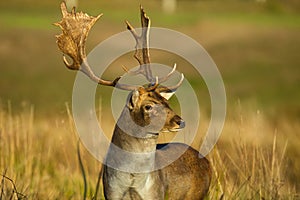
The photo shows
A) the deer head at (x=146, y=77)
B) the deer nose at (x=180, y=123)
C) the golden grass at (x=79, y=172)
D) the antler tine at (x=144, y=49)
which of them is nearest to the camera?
the deer nose at (x=180, y=123)

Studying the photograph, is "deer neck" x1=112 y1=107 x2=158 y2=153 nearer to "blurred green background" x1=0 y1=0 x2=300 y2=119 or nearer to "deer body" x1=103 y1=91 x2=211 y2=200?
"deer body" x1=103 y1=91 x2=211 y2=200

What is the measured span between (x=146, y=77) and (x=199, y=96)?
646 inches

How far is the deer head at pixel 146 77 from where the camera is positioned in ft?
20.0

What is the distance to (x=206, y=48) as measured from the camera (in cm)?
3338

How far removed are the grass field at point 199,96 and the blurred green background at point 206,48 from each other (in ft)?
0.13

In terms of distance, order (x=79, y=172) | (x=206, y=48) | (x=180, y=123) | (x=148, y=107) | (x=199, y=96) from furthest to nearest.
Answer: (x=206, y=48) → (x=199, y=96) → (x=79, y=172) → (x=148, y=107) → (x=180, y=123)

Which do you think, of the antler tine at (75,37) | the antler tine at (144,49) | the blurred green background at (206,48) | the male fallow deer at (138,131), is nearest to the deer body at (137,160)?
the male fallow deer at (138,131)

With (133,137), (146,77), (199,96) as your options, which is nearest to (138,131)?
(133,137)

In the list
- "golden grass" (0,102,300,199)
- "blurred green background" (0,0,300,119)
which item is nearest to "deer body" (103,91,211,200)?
"golden grass" (0,102,300,199)

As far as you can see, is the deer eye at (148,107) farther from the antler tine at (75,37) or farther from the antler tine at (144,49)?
the antler tine at (75,37)

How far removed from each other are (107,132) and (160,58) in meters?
17.1

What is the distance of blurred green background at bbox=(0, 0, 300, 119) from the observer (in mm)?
22156

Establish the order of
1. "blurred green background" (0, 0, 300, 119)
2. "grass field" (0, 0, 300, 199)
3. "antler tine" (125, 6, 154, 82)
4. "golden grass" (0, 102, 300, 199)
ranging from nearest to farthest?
"antler tine" (125, 6, 154, 82), "golden grass" (0, 102, 300, 199), "grass field" (0, 0, 300, 199), "blurred green background" (0, 0, 300, 119)

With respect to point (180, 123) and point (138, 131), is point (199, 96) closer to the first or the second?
point (138, 131)
